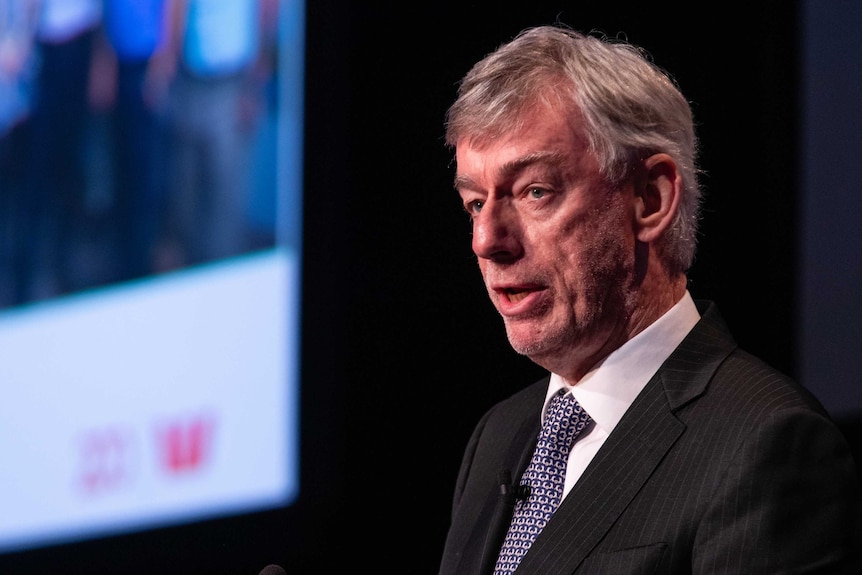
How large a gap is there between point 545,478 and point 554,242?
41 cm

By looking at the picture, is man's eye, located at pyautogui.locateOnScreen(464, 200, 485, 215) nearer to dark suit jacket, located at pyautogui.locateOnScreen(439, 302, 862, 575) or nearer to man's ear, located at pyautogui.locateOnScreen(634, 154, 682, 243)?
man's ear, located at pyautogui.locateOnScreen(634, 154, 682, 243)

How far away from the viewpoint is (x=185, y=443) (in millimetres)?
3357

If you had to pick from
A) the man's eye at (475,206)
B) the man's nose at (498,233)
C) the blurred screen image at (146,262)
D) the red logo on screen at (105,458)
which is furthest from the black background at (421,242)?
the man's nose at (498,233)

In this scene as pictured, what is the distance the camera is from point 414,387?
4238mm

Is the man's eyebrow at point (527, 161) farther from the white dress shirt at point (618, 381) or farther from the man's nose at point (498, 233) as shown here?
the white dress shirt at point (618, 381)

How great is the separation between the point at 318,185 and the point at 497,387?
3.43 feet

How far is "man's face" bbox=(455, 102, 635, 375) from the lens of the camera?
1915 millimetres

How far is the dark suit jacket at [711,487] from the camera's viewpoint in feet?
5.20

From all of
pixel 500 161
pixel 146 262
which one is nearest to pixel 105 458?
pixel 146 262

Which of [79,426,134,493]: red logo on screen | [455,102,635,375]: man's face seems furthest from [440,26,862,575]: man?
[79,426,134,493]: red logo on screen

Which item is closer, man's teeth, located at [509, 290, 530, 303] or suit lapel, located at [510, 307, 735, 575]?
suit lapel, located at [510, 307, 735, 575]

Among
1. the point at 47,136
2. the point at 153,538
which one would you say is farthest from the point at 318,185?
the point at 153,538

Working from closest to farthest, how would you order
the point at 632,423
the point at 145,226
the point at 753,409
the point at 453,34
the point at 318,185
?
the point at 753,409, the point at 632,423, the point at 145,226, the point at 318,185, the point at 453,34

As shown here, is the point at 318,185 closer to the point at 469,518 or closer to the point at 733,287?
the point at 733,287
